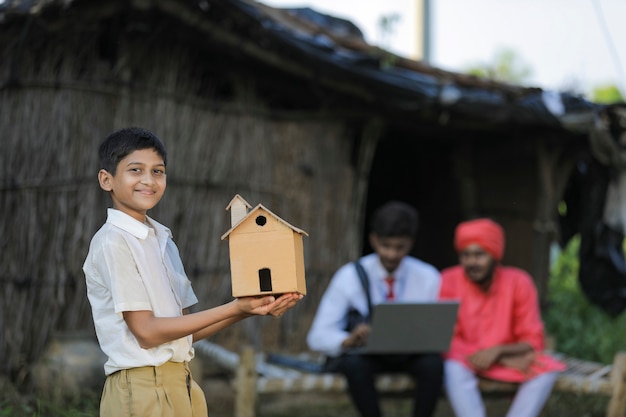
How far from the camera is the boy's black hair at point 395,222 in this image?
4.78 m

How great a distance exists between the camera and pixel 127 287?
2268mm

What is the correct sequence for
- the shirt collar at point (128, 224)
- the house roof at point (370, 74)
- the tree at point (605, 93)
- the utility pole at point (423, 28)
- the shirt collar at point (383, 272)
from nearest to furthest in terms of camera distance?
the shirt collar at point (128, 224)
the shirt collar at point (383, 272)
the house roof at point (370, 74)
the utility pole at point (423, 28)
the tree at point (605, 93)

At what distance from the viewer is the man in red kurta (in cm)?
468

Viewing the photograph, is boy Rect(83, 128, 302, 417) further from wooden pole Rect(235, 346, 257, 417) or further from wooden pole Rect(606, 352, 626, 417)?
wooden pole Rect(606, 352, 626, 417)

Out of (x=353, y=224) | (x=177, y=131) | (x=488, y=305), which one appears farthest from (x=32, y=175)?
(x=488, y=305)

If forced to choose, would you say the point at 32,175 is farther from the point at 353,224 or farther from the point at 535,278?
the point at 535,278

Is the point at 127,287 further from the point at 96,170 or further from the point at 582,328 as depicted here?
the point at 582,328

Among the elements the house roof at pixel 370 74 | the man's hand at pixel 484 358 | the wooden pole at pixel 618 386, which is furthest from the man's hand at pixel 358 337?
the house roof at pixel 370 74

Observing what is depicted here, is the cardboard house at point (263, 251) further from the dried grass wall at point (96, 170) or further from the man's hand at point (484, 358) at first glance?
the dried grass wall at point (96, 170)

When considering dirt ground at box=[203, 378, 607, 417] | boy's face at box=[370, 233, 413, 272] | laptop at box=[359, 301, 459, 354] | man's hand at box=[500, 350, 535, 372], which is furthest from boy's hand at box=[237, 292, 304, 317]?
dirt ground at box=[203, 378, 607, 417]

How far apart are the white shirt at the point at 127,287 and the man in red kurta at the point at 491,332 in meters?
2.66

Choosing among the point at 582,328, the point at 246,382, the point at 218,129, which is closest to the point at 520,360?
the point at 246,382

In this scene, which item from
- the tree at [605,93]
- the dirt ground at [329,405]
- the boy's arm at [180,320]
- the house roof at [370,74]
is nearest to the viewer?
the boy's arm at [180,320]

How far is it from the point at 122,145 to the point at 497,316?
10.5 feet
